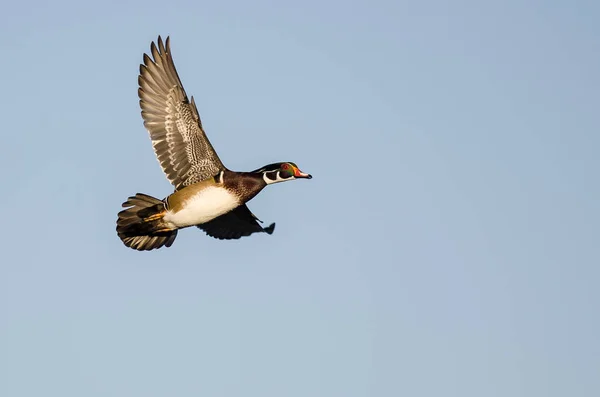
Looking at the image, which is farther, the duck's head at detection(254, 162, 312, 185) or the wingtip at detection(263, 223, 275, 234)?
the wingtip at detection(263, 223, 275, 234)

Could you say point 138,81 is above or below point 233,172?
above

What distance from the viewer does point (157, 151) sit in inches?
982

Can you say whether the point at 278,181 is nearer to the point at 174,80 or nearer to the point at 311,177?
the point at 311,177

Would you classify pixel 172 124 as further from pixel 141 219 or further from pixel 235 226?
pixel 235 226

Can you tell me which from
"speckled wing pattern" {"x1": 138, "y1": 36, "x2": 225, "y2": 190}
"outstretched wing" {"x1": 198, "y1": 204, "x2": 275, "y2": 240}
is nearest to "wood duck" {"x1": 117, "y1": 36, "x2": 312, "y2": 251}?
"speckled wing pattern" {"x1": 138, "y1": 36, "x2": 225, "y2": 190}

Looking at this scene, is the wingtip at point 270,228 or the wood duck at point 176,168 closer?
the wood duck at point 176,168

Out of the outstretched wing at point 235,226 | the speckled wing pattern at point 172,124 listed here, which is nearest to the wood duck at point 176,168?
the speckled wing pattern at point 172,124

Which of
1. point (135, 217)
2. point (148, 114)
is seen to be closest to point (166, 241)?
point (135, 217)

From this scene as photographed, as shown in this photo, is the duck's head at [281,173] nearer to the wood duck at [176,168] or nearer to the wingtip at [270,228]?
the wood duck at [176,168]

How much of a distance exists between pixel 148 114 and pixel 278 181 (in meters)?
2.98

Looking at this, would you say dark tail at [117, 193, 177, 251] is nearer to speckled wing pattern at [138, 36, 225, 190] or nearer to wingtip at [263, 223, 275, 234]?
speckled wing pattern at [138, 36, 225, 190]

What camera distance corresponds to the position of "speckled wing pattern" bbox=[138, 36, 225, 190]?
24891mm

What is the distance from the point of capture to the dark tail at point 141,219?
24719mm

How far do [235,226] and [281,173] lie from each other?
10.5 feet
